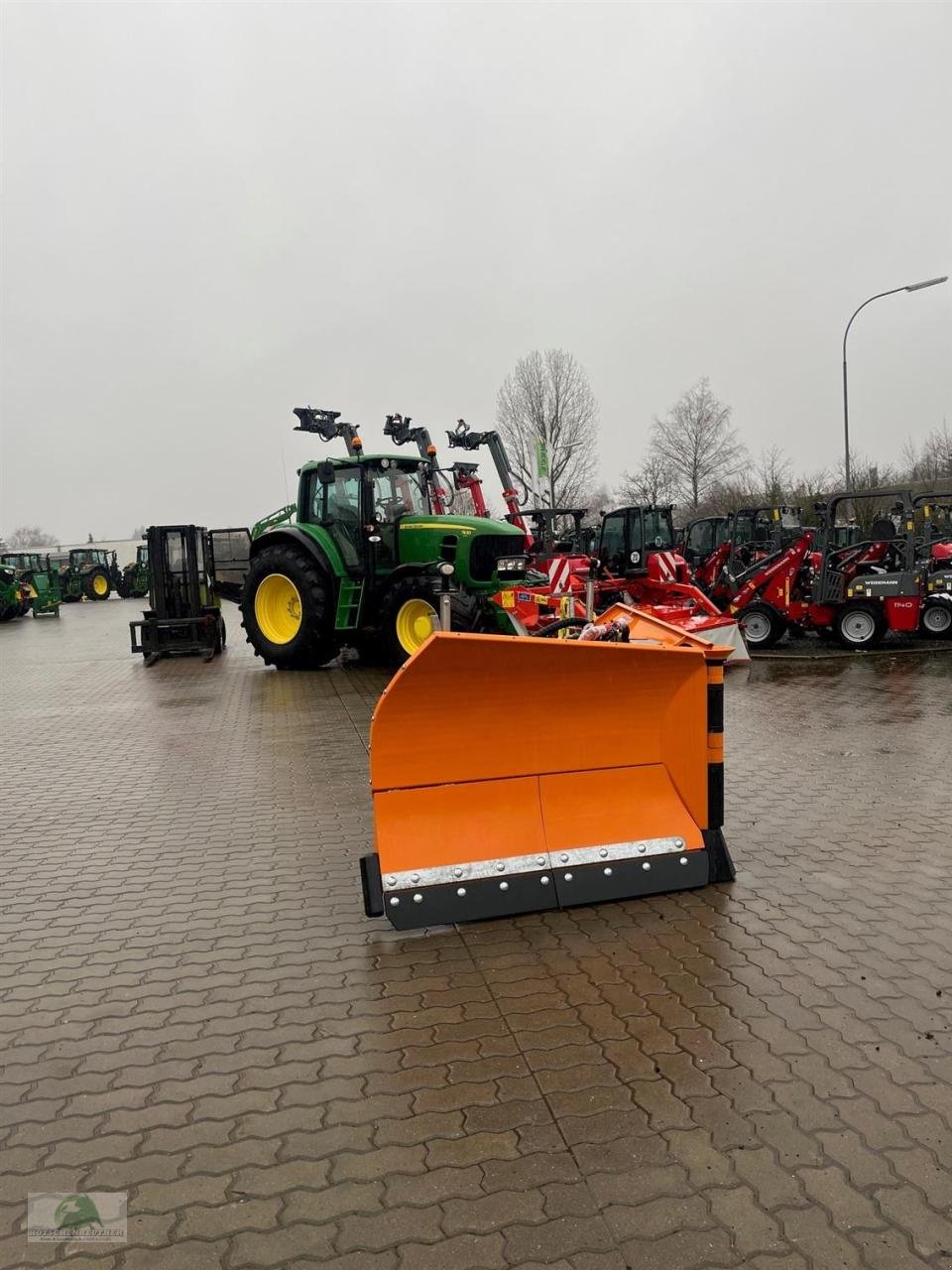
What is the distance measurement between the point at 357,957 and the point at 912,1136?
7.11ft

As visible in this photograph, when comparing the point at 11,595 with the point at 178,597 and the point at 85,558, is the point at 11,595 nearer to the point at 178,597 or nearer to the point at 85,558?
the point at 85,558

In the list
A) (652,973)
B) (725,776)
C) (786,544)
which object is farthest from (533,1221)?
(786,544)

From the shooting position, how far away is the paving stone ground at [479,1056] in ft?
7.67

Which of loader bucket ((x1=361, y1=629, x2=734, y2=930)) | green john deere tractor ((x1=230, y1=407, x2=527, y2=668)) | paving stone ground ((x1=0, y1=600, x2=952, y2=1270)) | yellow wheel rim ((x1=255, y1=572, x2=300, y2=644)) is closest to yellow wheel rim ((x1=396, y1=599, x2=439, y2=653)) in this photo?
green john deere tractor ((x1=230, y1=407, x2=527, y2=668))

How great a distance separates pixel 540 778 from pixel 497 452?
11020 millimetres

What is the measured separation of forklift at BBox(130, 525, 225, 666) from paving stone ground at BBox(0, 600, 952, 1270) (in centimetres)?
1021

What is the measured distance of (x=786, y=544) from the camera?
48.7ft

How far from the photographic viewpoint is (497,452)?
14859 mm

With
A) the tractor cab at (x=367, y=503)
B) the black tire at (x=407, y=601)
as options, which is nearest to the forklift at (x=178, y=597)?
the tractor cab at (x=367, y=503)

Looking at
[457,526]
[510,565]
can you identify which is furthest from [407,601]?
[510,565]

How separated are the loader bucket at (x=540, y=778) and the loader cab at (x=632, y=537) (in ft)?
37.4

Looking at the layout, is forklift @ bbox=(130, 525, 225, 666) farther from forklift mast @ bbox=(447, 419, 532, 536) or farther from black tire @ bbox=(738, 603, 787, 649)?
black tire @ bbox=(738, 603, 787, 649)

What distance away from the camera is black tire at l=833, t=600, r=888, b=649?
13547 mm

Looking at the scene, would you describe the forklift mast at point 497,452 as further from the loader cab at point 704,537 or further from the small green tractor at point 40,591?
the small green tractor at point 40,591
